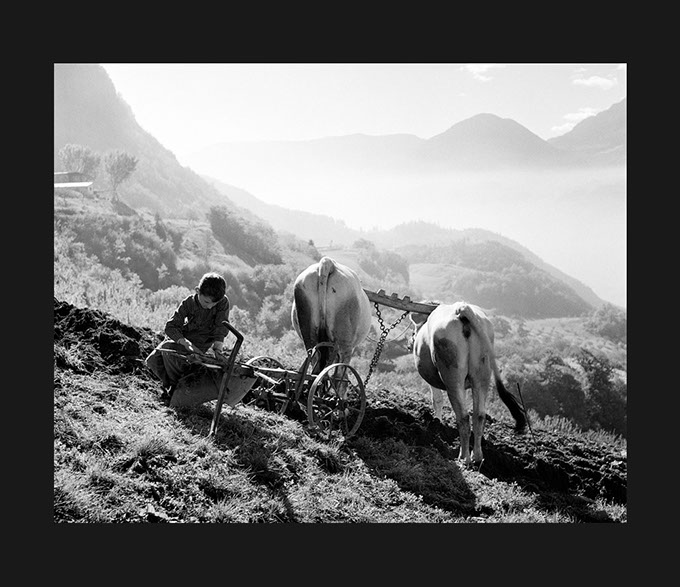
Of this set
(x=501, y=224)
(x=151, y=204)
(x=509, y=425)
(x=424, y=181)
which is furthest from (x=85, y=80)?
(x=509, y=425)

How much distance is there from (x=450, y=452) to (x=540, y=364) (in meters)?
16.9

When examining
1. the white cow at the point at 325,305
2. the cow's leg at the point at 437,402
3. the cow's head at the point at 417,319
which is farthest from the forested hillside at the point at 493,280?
the white cow at the point at 325,305

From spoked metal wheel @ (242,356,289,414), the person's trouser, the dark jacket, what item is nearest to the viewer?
the dark jacket

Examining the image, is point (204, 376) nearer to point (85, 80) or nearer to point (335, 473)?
point (335, 473)

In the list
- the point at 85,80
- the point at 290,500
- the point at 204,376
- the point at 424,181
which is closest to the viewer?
the point at 290,500

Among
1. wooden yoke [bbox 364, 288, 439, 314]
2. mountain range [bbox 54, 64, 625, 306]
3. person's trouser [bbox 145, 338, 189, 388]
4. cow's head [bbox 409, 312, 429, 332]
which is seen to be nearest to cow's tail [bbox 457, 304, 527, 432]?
wooden yoke [bbox 364, 288, 439, 314]

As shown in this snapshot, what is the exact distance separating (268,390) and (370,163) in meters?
39.3

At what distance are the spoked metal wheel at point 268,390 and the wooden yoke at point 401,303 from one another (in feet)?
6.76

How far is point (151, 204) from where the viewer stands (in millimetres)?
50250

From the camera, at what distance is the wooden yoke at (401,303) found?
9484 millimetres

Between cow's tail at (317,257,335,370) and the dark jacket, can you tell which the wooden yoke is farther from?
the dark jacket

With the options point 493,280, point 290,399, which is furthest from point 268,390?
point 493,280

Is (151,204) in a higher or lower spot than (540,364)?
higher

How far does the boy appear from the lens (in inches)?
263
